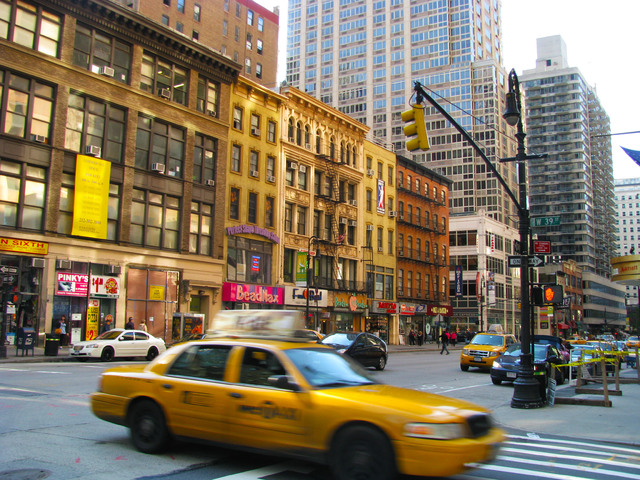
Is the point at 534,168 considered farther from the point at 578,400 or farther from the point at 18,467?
the point at 18,467

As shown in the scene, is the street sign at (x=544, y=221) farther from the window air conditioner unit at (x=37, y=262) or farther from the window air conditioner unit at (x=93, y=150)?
the window air conditioner unit at (x=93, y=150)

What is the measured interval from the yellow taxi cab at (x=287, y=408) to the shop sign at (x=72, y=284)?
23.8 metres

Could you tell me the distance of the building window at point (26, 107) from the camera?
28.5 meters

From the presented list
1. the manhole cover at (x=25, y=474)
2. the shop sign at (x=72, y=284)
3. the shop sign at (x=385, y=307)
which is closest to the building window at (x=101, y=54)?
the shop sign at (x=72, y=284)

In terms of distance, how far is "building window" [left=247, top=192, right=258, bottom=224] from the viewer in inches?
1670

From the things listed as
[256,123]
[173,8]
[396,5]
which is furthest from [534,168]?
[256,123]

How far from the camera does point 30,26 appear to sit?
29859 mm

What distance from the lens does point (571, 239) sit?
453 ft

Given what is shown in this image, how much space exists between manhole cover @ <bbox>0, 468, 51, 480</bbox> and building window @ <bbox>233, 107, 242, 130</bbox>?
121ft

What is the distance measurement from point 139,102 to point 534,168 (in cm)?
12404

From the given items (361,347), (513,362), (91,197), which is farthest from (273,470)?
(91,197)

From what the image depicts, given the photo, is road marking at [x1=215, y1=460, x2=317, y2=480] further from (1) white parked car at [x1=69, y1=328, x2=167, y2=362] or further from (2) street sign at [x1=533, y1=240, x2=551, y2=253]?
(1) white parked car at [x1=69, y1=328, x2=167, y2=362]

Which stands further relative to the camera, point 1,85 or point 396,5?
point 396,5

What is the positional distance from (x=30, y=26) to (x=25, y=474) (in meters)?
29.6
